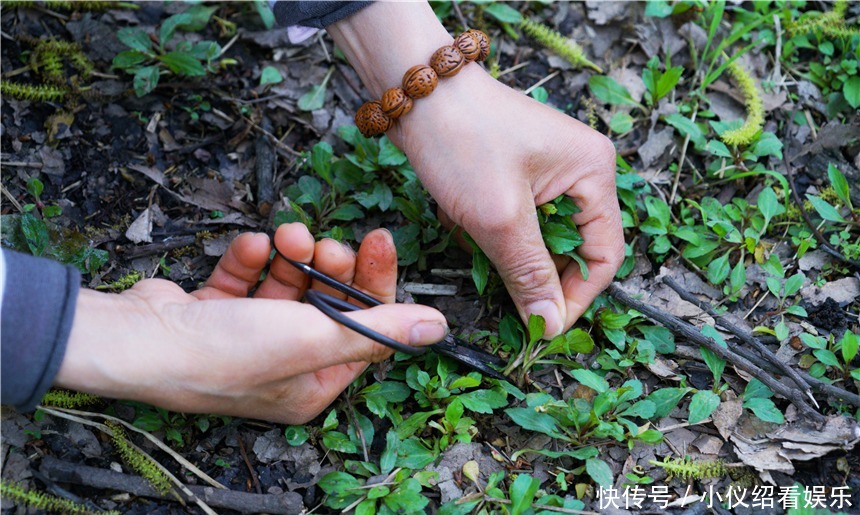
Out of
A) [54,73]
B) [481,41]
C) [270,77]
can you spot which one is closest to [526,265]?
[481,41]

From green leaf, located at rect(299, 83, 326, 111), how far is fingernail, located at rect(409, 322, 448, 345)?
1.53 meters

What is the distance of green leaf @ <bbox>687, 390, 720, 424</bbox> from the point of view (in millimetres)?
2568

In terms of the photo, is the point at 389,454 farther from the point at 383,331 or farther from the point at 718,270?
the point at 718,270

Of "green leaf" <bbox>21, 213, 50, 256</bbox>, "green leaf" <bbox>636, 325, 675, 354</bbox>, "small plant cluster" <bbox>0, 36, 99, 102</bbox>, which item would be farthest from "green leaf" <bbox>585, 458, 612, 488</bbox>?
"small plant cluster" <bbox>0, 36, 99, 102</bbox>

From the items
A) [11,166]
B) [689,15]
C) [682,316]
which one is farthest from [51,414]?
[689,15]

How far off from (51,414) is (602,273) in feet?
6.30

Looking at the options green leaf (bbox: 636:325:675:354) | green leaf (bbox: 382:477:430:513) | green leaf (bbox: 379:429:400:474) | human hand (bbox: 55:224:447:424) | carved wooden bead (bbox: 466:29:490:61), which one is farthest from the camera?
green leaf (bbox: 636:325:675:354)

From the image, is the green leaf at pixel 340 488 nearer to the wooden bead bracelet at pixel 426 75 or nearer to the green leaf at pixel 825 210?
the wooden bead bracelet at pixel 426 75

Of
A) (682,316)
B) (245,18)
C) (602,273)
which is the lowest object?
(682,316)

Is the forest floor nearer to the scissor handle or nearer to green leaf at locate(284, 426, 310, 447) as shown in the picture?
green leaf at locate(284, 426, 310, 447)

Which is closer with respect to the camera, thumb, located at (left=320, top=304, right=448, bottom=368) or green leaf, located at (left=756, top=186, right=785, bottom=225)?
thumb, located at (left=320, top=304, right=448, bottom=368)

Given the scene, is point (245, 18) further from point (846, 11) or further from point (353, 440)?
point (846, 11)

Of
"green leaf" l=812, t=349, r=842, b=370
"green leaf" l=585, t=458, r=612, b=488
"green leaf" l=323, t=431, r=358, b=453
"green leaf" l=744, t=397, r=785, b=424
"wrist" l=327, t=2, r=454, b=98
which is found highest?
"wrist" l=327, t=2, r=454, b=98

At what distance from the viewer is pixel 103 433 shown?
99.2 inches
